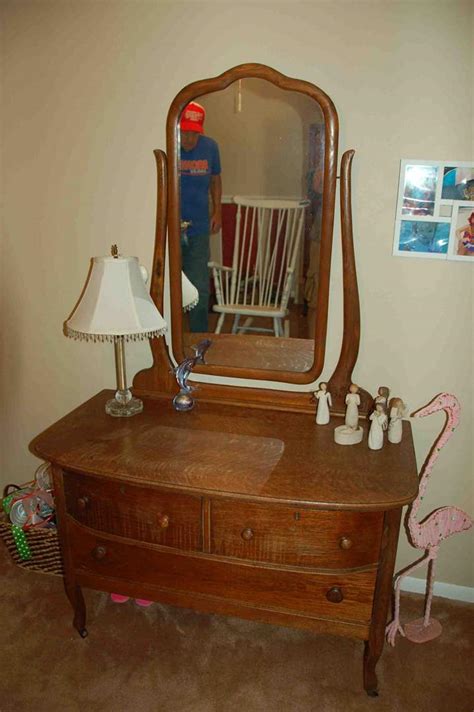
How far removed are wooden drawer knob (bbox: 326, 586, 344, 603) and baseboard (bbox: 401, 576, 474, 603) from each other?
642mm

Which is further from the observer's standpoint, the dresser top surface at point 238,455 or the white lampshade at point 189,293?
the white lampshade at point 189,293

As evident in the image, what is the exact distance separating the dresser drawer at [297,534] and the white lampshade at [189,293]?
0.73m

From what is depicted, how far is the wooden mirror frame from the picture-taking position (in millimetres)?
1634

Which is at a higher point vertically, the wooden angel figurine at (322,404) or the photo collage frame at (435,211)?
the photo collage frame at (435,211)

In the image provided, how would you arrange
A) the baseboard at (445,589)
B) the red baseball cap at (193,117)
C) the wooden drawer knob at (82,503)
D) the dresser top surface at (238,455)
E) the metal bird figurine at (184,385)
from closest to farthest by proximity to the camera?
1. the dresser top surface at (238,455)
2. the wooden drawer knob at (82,503)
3. the red baseball cap at (193,117)
4. the metal bird figurine at (184,385)
5. the baseboard at (445,589)

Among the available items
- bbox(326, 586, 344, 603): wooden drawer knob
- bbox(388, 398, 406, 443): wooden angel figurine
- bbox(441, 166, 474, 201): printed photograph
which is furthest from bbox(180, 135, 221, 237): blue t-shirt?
bbox(326, 586, 344, 603): wooden drawer knob

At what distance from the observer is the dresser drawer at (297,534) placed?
4.72ft

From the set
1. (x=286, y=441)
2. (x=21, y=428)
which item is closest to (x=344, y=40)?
(x=286, y=441)

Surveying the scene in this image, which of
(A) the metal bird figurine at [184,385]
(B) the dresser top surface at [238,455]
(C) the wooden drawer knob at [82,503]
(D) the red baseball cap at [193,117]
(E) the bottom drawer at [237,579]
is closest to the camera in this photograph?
(B) the dresser top surface at [238,455]

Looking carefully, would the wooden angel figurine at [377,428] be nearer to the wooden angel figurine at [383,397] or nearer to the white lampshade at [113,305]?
the wooden angel figurine at [383,397]

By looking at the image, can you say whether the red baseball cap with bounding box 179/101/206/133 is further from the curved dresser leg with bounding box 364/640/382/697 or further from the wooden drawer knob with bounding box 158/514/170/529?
the curved dresser leg with bounding box 364/640/382/697

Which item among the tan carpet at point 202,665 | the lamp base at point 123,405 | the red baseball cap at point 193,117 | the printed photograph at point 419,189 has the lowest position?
the tan carpet at point 202,665

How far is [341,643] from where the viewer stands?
185 cm

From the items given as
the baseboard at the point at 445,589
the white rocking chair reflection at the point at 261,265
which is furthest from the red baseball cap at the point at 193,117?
the baseboard at the point at 445,589
